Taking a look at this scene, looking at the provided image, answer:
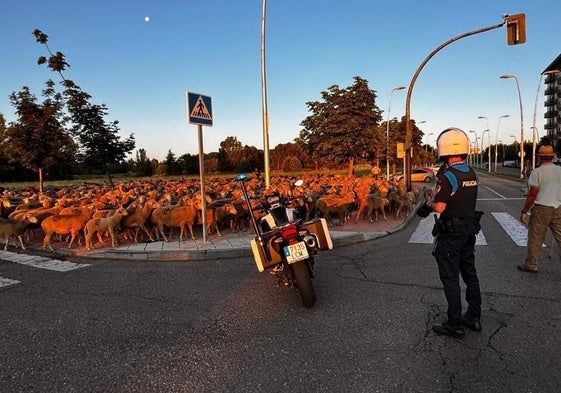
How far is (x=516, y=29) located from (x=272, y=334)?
14.3m

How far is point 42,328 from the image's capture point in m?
4.18

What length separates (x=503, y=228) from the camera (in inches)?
378

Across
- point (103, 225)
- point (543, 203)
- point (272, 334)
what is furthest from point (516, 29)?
point (272, 334)

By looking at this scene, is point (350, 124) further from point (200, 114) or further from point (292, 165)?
point (292, 165)

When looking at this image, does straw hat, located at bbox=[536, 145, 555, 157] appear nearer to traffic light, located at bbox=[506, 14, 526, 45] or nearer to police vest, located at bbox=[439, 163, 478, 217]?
police vest, located at bbox=[439, 163, 478, 217]

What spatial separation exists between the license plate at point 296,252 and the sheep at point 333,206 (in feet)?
19.7

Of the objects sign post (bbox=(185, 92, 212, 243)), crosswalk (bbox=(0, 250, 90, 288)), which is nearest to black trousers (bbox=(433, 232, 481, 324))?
sign post (bbox=(185, 92, 212, 243))

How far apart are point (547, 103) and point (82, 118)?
11583cm

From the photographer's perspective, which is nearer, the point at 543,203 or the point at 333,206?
the point at 543,203

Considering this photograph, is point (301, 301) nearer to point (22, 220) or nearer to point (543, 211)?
point (543, 211)

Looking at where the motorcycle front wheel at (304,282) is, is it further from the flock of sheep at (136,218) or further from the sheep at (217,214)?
the sheep at (217,214)

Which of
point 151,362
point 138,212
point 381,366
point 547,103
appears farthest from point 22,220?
point 547,103

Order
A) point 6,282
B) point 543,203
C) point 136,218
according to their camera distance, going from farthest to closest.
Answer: point 136,218
point 6,282
point 543,203

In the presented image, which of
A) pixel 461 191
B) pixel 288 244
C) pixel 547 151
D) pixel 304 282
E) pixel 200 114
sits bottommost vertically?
pixel 304 282
